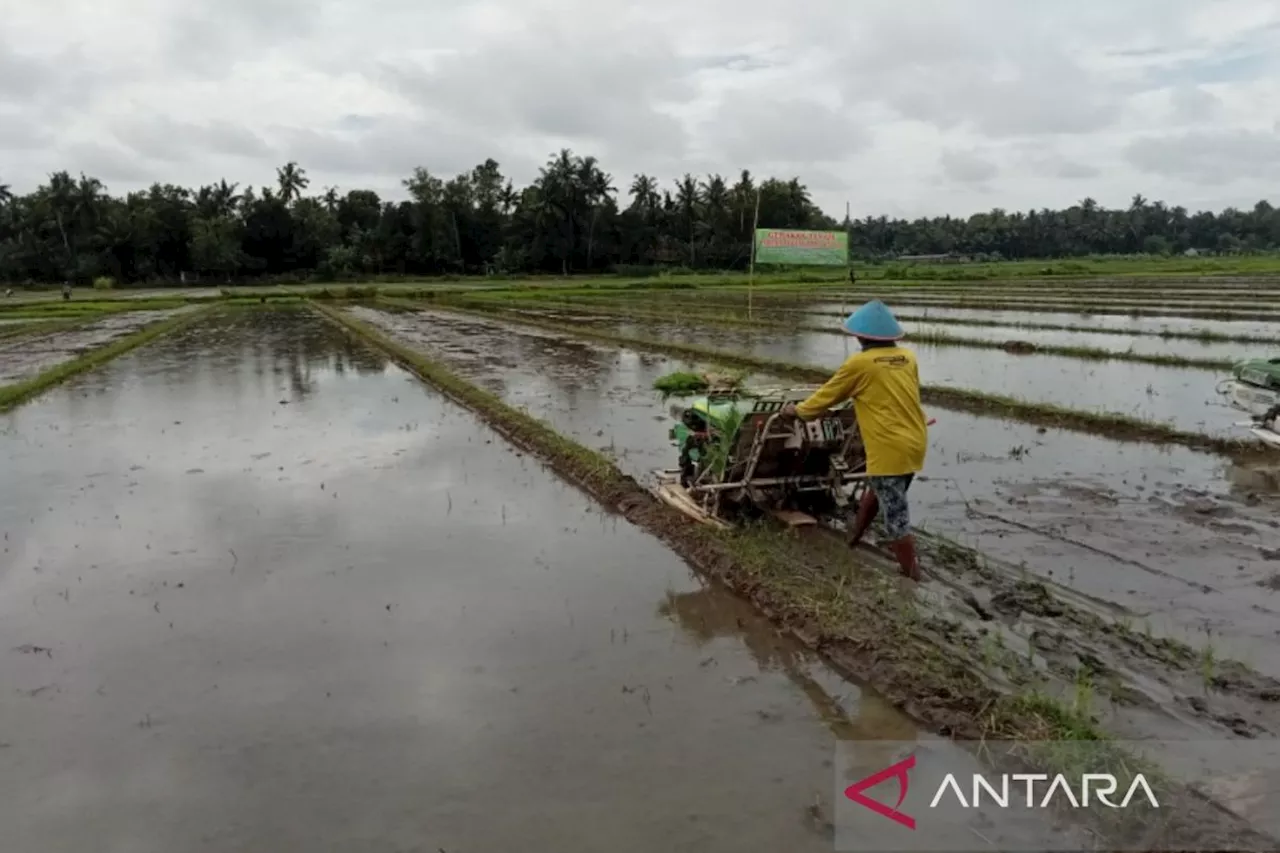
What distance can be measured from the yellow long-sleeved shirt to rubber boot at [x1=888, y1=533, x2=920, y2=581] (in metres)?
0.40

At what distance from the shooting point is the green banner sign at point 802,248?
21.8 meters

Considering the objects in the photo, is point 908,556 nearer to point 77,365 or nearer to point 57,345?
point 77,365

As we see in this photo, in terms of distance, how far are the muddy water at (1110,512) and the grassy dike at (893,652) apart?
1.14 meters

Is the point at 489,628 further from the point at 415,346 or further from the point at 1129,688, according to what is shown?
the point at 415,346

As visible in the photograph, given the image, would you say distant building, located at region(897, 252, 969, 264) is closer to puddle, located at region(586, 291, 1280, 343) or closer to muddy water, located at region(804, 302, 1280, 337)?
puddle, located at region(586, 291, 1280, 343)

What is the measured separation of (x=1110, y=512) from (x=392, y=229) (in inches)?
2449

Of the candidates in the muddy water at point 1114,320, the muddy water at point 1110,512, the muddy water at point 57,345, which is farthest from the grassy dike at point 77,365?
the muddy water at point 1114,320

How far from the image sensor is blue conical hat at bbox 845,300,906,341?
5449mm

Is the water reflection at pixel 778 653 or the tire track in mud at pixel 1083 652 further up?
the tire track in mud at pixel 1083 652

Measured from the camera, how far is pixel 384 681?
440cm

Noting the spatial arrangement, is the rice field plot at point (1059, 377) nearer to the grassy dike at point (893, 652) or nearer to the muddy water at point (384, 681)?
the grassy dike at point (893, 652)

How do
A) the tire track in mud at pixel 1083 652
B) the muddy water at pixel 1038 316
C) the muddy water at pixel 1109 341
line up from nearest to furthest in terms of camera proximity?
the tire track in mud at pixel 1083 652
the muddy water at pixel 1109 341
the muddy water at pixel 1038 316

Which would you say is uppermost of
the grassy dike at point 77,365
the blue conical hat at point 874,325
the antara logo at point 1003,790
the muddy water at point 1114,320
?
the blue conical hat at point 874,325

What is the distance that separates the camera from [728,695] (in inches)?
166
